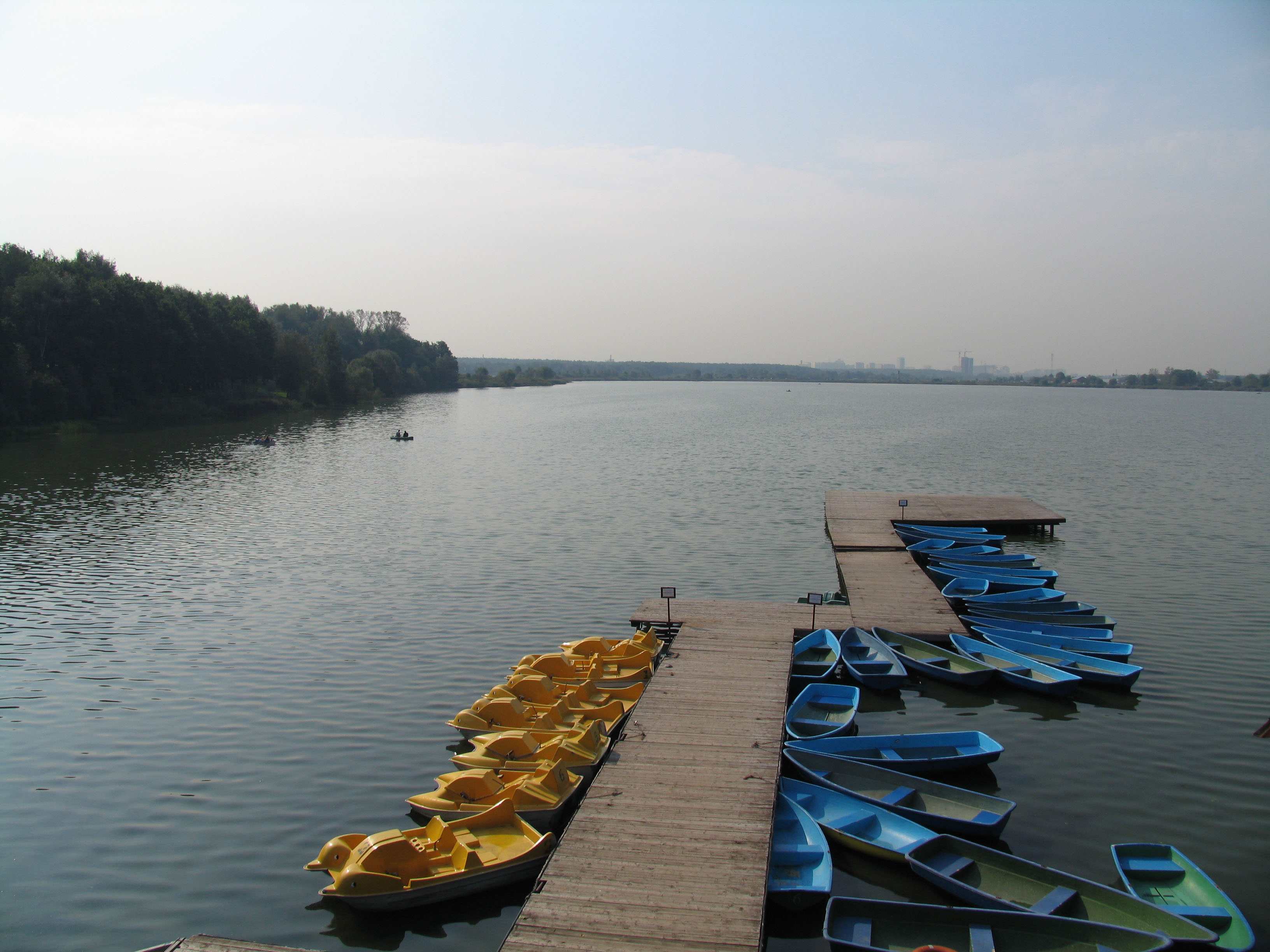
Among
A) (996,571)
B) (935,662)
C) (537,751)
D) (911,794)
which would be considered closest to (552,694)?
(537,751)

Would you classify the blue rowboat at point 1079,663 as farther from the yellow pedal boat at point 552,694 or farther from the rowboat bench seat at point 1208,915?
the yellow pedal boat at point 552,694

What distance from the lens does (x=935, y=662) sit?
20.4 m

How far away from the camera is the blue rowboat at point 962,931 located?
9867mm

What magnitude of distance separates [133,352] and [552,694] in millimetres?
77075

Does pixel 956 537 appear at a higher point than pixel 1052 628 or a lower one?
higher

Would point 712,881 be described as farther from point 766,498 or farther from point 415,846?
point 766,498

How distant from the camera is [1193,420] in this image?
131 meters

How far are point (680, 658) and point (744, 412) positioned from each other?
12582 centimetres

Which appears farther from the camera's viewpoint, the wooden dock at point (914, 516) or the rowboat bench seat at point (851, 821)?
the wooden dock at point (914, 516)

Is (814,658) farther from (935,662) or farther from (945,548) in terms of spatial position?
(945,548)

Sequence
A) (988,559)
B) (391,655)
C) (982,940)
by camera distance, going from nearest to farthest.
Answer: (982,940)
(391,655)
(988,559)

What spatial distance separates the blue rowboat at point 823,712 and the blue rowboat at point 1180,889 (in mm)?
5126

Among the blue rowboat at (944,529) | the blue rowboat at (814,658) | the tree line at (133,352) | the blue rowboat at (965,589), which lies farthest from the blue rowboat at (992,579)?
the tree line at (133,352)

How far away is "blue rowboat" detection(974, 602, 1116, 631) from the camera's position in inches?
899
